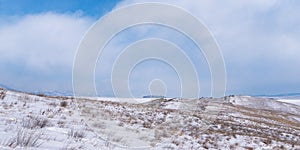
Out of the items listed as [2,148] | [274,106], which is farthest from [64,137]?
[274,106]

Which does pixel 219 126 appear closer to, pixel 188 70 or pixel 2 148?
pixel 188 70

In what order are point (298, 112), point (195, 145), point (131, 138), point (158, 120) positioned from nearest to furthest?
1. point (131, 138)
2. point (195, 145)
3. point (158, 120)
4. point (298, 112)

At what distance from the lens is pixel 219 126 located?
2372 centimetres

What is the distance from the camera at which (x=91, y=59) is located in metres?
14.0

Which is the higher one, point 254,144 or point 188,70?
point 188,70

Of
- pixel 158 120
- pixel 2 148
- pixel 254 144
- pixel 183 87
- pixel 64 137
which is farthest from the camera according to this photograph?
pixel 158 120

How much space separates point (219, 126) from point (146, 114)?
5.75 metres

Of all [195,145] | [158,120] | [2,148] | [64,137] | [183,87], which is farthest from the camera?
[158,120]

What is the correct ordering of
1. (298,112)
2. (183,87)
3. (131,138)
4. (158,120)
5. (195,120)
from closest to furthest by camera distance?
1. (131,138)
2. (183,87)
3. (158,120)
4. (195,120)
5. (298,112)

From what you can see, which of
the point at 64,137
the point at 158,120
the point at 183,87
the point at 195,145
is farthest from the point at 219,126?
the point at 64,137

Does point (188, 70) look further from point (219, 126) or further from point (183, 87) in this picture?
point (219, 126)

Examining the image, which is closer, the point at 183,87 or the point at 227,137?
the point at 183,87

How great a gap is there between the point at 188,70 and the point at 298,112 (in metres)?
81.8

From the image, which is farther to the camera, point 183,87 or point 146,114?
point 146,114
